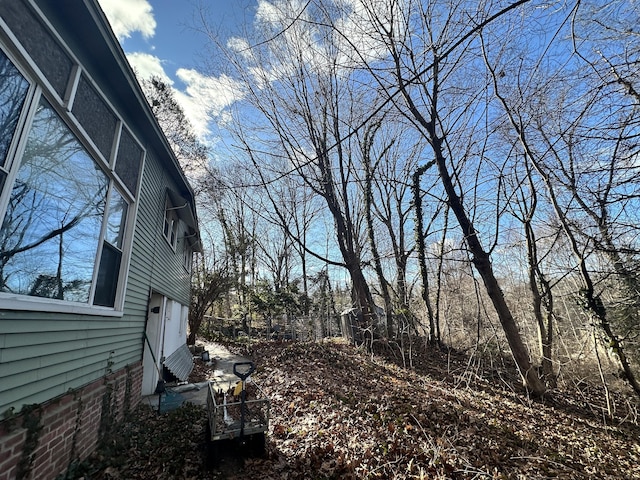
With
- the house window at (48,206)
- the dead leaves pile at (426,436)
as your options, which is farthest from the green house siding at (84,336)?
the dead leaves pile at (426,436)

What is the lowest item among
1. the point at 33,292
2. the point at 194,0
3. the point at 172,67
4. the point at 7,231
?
the point at 33,292

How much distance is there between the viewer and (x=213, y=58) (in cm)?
841

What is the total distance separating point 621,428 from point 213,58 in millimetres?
12542

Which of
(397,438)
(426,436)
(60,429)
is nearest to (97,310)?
(60,429)

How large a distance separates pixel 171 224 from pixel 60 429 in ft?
21.1

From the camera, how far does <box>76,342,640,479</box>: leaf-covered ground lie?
374 centimetres

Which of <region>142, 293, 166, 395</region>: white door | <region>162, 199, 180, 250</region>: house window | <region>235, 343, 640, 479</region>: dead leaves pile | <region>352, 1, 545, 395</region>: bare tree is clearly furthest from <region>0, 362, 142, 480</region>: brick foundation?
<region>352, 1, 545, 395</region>: bare tree

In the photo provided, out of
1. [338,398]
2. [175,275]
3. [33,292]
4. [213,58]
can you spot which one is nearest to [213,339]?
[175,275]

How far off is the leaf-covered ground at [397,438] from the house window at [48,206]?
97.5 inches

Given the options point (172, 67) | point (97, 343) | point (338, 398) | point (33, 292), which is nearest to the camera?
point (33, 292)

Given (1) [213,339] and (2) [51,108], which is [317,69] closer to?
(2) [51,108]

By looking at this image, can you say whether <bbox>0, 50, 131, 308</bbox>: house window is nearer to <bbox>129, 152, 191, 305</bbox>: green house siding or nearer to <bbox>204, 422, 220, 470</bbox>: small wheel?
<bbox>129, 152, 191, 305</bbox>: green house siding

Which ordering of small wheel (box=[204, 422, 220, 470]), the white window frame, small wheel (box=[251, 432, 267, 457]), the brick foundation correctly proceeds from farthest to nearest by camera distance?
small wheel (box=[251, 432, 267, 457]) → small wheel (box=[204, 422, 220, 470]) → the brick foundation → the white window frame

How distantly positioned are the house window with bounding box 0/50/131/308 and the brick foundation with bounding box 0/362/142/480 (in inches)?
41.7
